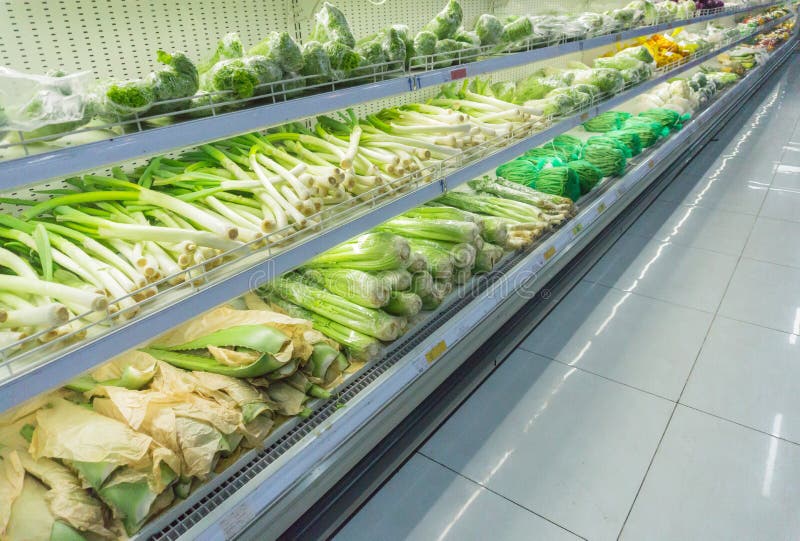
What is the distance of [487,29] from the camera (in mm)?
2184

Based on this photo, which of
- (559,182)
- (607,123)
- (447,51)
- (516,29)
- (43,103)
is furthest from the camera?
(607,123)

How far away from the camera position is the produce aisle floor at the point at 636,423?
160 cm

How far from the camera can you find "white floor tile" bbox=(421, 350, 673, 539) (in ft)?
5.43

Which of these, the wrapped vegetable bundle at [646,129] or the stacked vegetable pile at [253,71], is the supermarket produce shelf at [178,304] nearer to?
the stacked vegetable pile at [253,71]

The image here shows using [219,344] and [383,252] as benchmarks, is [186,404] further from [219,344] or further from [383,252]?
[383,252]

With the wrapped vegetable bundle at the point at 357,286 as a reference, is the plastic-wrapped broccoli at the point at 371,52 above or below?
above

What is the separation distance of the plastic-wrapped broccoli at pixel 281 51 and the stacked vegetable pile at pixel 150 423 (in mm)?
703

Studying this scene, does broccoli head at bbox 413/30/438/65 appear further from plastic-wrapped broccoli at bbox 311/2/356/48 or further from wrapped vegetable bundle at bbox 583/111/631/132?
wrapped vegetable bundle at bbox 583/111/631/132

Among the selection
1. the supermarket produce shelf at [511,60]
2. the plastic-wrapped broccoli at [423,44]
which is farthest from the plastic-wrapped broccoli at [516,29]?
the plastic-wrapped broccoli at [423,44]

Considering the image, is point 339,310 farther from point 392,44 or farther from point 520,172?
point 520,172

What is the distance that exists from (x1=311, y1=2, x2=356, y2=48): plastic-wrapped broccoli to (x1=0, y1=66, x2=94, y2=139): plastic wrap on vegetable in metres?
0.75

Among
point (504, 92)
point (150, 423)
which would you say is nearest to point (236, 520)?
point (150, 423)

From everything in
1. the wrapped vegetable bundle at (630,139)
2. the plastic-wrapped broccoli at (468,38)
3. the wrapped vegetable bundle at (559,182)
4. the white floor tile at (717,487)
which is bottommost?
the white floor tile at (717,487)

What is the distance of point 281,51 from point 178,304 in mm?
717
